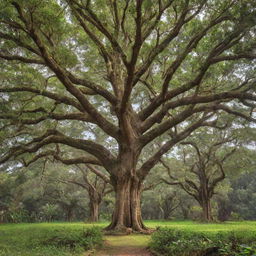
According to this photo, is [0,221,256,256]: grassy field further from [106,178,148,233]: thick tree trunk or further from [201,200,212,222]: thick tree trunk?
[201,200,212,222]: thick tree trunk

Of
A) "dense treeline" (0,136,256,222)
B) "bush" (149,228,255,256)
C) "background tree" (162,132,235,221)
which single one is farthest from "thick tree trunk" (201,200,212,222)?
"bush" (149,228,255,256)

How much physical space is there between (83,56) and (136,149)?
5361 millimetres

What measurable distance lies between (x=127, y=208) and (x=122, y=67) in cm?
729

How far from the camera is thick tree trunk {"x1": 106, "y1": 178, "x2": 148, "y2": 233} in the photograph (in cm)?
1323

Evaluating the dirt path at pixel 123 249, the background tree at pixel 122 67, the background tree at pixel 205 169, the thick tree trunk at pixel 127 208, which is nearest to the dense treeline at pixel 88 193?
the background tree at pixel 205 169

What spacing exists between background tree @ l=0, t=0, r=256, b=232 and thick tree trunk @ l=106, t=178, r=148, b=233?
45 millimetres

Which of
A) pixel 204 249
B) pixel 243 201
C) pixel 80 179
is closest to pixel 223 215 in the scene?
pixel 243 201

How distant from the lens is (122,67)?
52.2ft

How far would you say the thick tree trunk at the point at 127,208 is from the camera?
1323cm

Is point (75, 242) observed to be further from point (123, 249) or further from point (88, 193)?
point (88, 193)

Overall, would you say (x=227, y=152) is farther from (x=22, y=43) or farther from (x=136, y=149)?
(x=22, y=43)

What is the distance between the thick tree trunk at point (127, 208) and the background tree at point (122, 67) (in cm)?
4

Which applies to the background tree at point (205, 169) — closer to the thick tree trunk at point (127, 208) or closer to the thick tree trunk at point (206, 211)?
the thick tree trunk at point (206, 211)

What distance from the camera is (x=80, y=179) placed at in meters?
40.0
